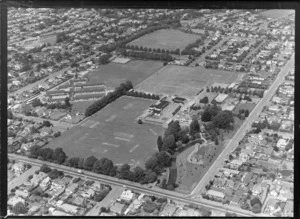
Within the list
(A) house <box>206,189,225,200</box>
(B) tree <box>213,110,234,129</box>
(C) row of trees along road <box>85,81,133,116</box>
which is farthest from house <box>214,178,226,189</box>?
(C) row of trees along road <box>85,81,133,116</box>

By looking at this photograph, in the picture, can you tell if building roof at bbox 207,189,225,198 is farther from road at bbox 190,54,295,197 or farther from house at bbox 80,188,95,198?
house at bbox 80,188,95,198

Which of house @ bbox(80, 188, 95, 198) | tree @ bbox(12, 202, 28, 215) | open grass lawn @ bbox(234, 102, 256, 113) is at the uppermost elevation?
tree @ bbox(12, 202, 28, 215)

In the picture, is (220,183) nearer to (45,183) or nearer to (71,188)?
(71,188)

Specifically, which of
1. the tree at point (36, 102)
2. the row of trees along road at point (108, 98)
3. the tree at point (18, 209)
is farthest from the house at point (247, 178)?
the tree at point (36, 102)

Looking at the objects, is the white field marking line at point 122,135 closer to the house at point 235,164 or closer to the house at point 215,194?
the house at point 235,164

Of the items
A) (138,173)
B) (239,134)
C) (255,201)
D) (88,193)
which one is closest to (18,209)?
(88,193)

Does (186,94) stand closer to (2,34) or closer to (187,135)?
(187,135)
